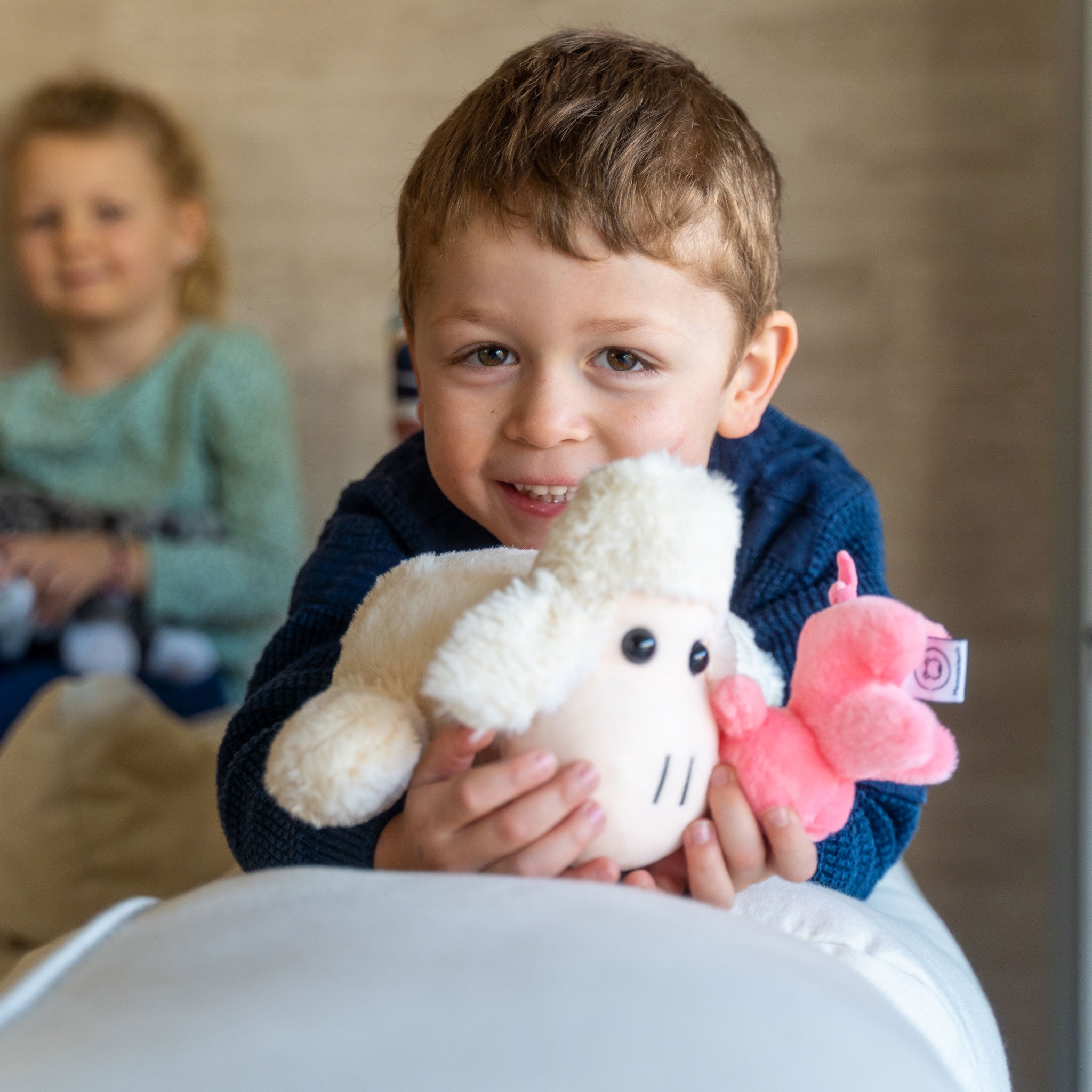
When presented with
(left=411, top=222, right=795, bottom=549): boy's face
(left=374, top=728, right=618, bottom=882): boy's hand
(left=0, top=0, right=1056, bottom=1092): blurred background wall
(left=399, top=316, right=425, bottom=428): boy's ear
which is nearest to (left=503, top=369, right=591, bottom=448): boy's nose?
(left=411, top=222, right=795, bottom=549): boy's face

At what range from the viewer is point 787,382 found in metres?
1.71

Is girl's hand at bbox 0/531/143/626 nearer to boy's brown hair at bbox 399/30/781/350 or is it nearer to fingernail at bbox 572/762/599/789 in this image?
boy's brown hair at bbox 399/30/781/350

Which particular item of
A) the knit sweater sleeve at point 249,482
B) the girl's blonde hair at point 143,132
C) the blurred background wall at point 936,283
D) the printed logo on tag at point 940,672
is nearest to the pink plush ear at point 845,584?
the printed logo on tag at point 940,672

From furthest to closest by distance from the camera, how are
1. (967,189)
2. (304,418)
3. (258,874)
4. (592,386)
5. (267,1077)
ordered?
1. (304,418)
2. (967,189)
3. (592,386)
4. (258,874)
5. (267,1077)

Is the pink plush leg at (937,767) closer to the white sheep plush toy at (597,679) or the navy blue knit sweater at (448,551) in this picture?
the white sheep plush toy at (597,679)

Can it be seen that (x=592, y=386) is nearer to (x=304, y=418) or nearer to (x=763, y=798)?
(x=763, y=798)

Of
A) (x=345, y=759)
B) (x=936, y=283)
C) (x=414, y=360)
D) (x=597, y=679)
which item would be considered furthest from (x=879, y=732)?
(x=936, y=283)

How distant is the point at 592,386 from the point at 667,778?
28cm

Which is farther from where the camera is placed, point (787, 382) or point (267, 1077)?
point (787, 382)

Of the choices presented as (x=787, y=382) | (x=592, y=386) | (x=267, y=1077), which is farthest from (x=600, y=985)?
(x=787, y=382)

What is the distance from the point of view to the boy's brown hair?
2.24 feet

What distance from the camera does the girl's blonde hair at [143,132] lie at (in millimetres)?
1784

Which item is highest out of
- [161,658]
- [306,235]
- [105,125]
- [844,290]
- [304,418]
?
[105,125]

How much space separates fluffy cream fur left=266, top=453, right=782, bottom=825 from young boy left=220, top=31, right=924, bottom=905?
8 cm
